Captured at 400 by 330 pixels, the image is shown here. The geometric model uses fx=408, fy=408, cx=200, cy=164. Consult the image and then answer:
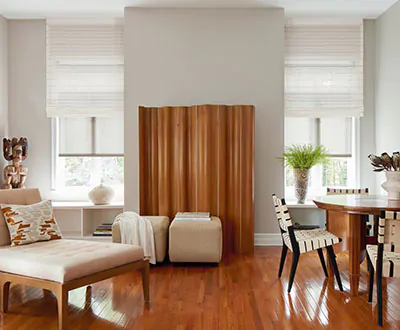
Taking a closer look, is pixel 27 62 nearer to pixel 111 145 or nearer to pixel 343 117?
pixel 111 145

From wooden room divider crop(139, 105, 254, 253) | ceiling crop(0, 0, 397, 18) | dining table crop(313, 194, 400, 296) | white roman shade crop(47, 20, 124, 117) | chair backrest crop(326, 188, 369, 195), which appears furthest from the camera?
white roman shade crop(47, 20, 124, 117)

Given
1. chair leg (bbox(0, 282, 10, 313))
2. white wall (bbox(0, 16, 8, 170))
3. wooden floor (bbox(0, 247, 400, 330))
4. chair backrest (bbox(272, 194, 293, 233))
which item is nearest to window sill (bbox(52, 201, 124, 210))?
white wall (bbox(0, 16, 8, 170))

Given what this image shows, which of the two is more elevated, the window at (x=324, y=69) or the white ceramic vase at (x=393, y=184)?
the window at (x=324, y=69)

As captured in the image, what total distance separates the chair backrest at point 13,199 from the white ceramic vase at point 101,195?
5.44ft

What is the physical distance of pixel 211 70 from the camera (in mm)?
5418

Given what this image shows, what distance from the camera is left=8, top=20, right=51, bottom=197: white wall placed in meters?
5.71

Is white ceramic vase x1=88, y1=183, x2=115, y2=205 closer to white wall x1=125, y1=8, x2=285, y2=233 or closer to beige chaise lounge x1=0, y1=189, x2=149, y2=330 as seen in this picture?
white wall x1=125, y1=8, x2=285, y2=233

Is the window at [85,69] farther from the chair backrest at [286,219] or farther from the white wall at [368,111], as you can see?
the white wall at [368,111]

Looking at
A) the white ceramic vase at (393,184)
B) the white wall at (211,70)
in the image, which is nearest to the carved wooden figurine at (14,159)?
the white wall at (211,70)

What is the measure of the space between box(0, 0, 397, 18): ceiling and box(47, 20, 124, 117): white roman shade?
0.20 meters

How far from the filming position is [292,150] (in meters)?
5.43

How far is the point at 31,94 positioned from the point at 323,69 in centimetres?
409

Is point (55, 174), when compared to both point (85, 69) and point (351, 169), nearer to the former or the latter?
point (85, 69)

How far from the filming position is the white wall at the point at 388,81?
16.6 ft
